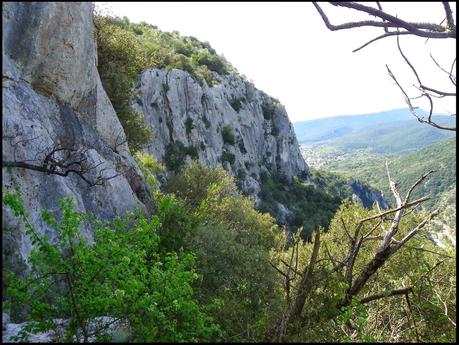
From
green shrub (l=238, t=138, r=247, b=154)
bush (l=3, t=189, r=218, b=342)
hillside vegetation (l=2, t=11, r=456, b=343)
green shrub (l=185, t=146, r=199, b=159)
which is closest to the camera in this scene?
bush (l=3, t=189, r=218, b=342)

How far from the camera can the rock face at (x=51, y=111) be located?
1064 centimetres

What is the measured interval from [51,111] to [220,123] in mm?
50678

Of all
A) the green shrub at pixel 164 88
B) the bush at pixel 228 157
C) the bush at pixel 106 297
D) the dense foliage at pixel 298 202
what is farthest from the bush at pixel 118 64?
the dense foliage at pixel 298 202

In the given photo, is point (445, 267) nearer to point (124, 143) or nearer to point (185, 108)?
point (124, 143)

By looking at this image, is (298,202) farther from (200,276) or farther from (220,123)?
(200,276)

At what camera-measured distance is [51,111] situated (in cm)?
1372

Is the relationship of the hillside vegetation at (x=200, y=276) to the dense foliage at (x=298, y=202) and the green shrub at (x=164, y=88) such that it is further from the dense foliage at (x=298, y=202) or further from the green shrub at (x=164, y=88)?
the dense foliage at (x=298, y=202)

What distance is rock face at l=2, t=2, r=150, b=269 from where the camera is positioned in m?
10.6

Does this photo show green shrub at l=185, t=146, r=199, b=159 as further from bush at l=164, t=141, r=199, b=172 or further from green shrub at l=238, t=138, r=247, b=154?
green shrub at l=238, t=138, r=247, b=154

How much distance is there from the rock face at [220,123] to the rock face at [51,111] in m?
21.5

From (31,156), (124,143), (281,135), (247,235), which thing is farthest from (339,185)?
(31,156)

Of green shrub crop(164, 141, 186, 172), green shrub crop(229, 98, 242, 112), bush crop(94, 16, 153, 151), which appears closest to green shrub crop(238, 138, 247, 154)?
green shrub crop(229, 98, 242, 112)

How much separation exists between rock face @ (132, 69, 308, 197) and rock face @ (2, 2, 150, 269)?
2147 centimetres

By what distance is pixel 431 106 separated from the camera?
4.10 m
